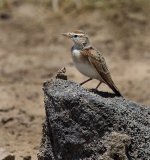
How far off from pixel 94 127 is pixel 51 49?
7822 millimetres

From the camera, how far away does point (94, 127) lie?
6770mm

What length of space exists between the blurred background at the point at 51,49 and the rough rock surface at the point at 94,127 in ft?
9.92

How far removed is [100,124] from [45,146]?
78cm

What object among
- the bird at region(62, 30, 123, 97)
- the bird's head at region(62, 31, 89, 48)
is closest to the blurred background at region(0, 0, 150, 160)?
the bird's head at region(62, 31, 89, 48)

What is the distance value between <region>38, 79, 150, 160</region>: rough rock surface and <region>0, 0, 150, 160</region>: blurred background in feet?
9.92

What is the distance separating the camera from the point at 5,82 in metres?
12.7

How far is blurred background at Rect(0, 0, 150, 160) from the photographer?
11344 millimetres

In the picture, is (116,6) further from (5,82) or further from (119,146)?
(119,146)

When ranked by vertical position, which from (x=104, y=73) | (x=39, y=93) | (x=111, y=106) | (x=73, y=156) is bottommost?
(x=73, y=156)

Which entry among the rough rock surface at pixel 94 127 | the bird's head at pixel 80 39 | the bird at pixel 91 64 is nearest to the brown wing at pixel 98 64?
the bird at pixel 91 64

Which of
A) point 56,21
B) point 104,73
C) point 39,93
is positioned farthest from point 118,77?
point 104,73

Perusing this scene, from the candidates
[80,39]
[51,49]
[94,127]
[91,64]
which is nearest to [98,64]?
[91,64]

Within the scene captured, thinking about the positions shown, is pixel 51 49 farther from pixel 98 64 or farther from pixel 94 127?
pixel 94 127

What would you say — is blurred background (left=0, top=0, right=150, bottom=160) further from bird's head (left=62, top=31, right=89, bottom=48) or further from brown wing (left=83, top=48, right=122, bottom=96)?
brown wing (left=83, top=48, right=122, bottom=96)
